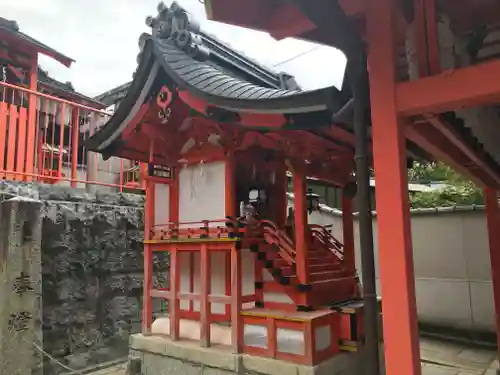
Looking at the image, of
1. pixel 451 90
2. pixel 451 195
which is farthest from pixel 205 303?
pixel 451 195

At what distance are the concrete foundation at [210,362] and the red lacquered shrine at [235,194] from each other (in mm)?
147

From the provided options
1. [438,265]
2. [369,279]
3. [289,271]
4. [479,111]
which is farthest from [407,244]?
[438,265]

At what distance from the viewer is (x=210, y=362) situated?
5.57 meters

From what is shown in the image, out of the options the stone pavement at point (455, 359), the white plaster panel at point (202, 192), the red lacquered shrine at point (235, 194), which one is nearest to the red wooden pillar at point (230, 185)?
the red lacquered shrine at point (235, 194)

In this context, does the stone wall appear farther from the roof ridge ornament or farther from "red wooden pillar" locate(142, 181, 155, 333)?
the roof ridge ornament

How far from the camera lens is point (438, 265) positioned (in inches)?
404

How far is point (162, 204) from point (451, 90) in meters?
5.44

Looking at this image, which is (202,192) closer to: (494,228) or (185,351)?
(185,351)

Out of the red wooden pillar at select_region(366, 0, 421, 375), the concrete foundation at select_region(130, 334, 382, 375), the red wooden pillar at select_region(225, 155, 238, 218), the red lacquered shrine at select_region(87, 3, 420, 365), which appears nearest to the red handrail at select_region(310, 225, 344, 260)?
the red lacquered shrine at select_region(87, 3, 420, 365)

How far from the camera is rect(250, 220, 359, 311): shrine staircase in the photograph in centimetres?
564

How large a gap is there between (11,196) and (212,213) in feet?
11.6

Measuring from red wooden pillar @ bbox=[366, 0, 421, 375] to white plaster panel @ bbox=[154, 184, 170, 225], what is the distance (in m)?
4.86

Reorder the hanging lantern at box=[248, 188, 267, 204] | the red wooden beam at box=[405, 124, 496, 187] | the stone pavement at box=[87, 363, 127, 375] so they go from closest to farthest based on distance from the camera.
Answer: the red wooden beam at box=[405, 124, 496, 187], the hanging lantern at box=[248, 188, 267, 204], the stone pavement at box=[87, 363, 127, 375]

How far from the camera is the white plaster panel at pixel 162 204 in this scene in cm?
705
